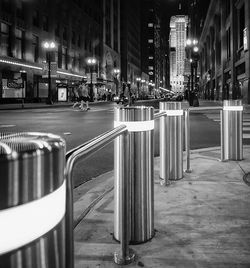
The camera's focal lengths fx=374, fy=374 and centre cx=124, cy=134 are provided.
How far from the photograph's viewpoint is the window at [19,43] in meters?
42.7

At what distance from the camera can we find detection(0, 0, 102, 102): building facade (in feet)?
132

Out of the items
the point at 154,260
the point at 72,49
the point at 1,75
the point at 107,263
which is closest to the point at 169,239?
the point at 154,260

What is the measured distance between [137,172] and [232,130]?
4.06 meters

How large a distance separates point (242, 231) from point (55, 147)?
9.29 feet

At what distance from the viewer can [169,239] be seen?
10.8ft

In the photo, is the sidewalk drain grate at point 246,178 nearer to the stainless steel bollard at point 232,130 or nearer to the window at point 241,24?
the stainless steel bollard at point 232,130

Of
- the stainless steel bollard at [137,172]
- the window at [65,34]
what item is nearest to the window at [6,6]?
the window at [65,34]

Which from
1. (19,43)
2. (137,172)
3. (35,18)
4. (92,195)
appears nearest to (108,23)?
(35,18)

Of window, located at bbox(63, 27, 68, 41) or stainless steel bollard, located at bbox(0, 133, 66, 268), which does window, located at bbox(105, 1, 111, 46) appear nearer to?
window, located at bbox(63, 27, 68, 41)

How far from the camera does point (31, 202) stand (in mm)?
1013

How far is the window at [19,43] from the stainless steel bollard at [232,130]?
39363 millimetres

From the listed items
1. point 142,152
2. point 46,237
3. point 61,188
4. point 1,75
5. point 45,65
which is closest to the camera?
point 46,237

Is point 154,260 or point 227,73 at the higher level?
point 227,73

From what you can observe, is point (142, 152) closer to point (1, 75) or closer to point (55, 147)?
point (55, 147)
